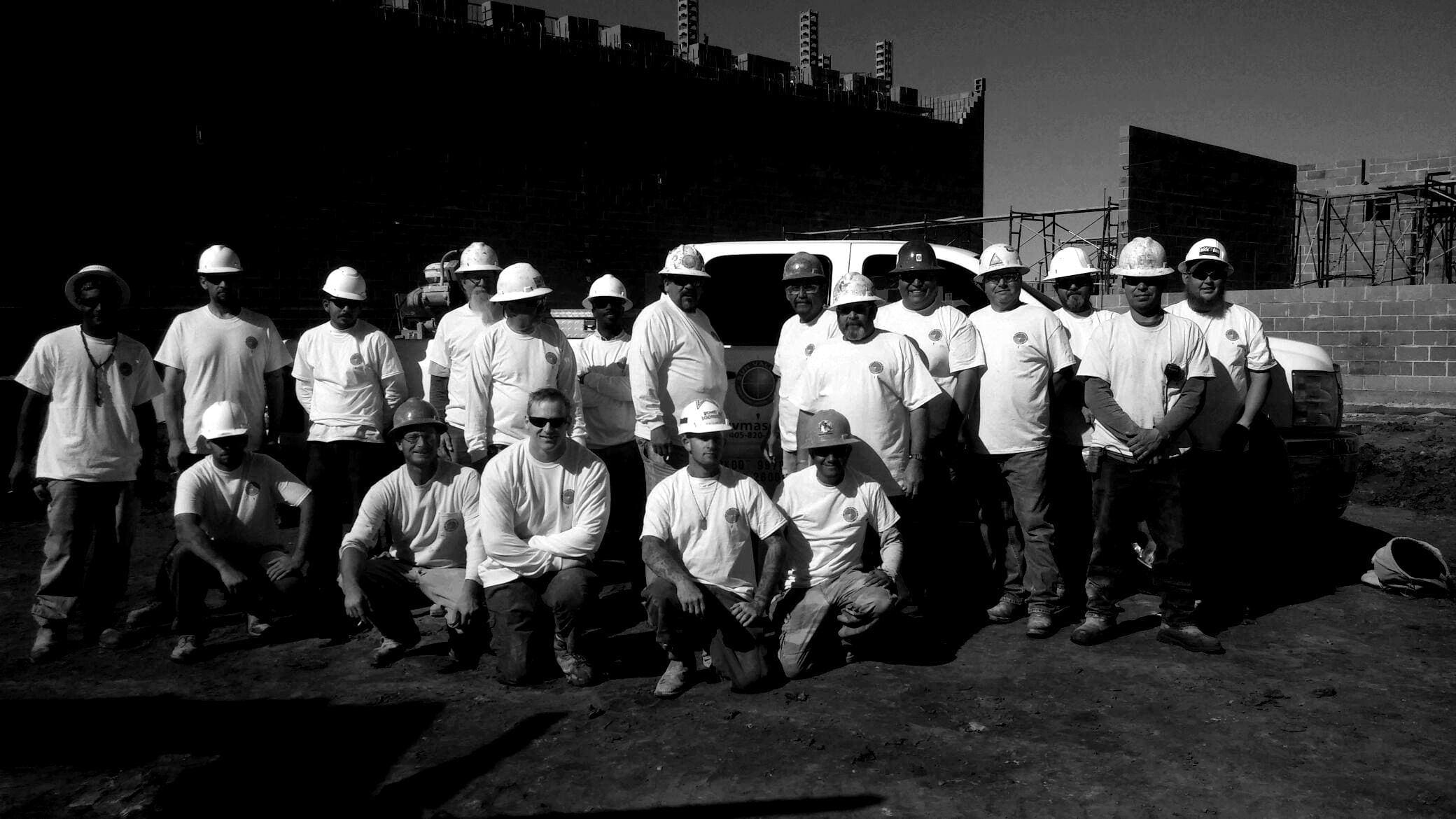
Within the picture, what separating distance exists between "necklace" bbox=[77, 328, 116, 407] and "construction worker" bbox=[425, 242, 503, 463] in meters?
1.60

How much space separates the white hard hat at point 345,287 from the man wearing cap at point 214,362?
377mm

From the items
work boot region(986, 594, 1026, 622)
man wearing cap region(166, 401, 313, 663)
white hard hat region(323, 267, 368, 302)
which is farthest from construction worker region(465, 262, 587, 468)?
work boot region(986, 594, 1026, 622)

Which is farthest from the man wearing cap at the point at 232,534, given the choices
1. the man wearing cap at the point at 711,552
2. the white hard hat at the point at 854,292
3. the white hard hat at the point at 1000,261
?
the white hard hat at the point at 1000,261

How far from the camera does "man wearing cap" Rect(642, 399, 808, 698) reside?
15.8ft

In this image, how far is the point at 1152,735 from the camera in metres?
4.09

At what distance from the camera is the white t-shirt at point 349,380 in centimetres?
588

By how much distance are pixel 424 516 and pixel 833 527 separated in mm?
1984

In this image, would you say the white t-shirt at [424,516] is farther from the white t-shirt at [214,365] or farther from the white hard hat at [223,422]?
the white t-shirt at [214,365]

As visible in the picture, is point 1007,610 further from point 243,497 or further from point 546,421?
point 243,497

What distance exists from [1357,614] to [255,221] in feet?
44.3

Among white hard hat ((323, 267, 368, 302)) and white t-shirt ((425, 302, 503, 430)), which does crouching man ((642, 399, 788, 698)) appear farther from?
white hard hat ((323, 267, 368, 302))

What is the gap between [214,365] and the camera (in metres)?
5.78

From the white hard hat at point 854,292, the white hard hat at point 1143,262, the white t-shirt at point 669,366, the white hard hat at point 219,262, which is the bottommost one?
the white t-shirt at point 669,366

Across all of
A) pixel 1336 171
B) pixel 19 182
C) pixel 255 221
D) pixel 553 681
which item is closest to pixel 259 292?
pixel 255 221
